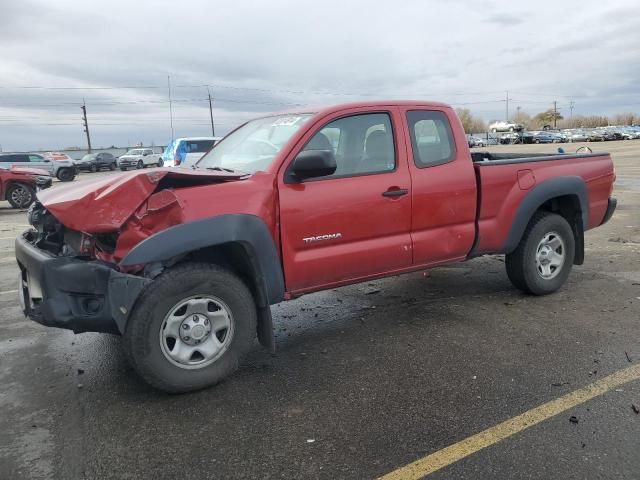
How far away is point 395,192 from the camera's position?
13.9ft

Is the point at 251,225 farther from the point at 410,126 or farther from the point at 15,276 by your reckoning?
the point at 15,276

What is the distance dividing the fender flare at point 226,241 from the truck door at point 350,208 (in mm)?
146

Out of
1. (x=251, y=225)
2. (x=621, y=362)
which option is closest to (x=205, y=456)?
(x=251, y=225)

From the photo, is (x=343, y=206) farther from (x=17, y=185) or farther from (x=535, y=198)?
(x=17, y=185)

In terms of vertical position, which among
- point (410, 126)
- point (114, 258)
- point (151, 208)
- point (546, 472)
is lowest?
point (546, 472)

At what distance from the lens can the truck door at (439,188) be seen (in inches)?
174

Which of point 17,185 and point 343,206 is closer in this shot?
Result: point 343,206


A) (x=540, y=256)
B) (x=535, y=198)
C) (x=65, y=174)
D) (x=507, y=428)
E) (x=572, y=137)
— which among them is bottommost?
(x=507, y=428)

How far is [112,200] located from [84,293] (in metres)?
0.59

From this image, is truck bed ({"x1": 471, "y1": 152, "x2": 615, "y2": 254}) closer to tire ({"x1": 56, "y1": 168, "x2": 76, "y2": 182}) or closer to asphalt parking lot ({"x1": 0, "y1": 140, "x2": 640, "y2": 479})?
asphalt parking lot ({"x1": 0, "y1": 140, "x2": 640, "y2": 479})

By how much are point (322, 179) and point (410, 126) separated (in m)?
1.06

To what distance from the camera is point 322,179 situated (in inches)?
155

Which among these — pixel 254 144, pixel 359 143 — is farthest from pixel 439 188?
pixel 254 144

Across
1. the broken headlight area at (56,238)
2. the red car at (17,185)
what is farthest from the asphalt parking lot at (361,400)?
the red car at (17,185)
